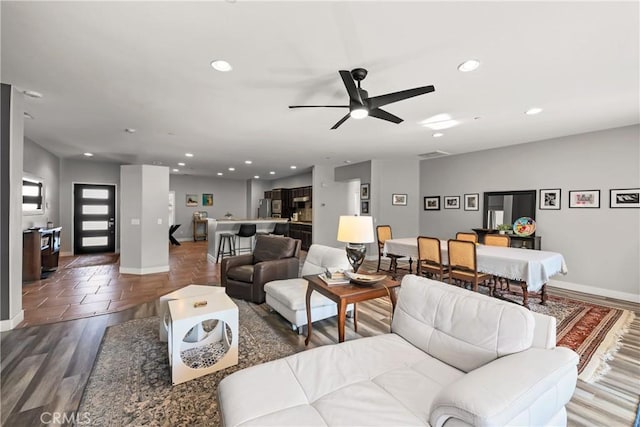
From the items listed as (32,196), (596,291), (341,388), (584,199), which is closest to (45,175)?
(32,196)

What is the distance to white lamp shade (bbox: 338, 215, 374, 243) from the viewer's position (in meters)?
2.47

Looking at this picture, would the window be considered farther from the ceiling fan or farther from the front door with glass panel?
the ceiling fan

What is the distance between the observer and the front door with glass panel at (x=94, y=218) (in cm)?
720

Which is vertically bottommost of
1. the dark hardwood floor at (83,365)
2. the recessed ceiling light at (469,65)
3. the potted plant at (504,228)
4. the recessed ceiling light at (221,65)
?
the dark hardwood floor at (83,365)

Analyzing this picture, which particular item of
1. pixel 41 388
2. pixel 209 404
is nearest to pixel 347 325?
pixel 209 404

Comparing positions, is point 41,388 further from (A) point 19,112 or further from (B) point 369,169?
(B) point 369,169

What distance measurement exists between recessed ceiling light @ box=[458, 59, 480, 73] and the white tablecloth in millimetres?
2323

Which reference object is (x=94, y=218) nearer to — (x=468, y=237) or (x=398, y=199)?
(x=398, y=199)

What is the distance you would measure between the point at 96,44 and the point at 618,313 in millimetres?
6257

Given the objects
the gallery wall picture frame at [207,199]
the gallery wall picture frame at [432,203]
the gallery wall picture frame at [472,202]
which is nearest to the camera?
the gallery wall picture frame at [472,202]

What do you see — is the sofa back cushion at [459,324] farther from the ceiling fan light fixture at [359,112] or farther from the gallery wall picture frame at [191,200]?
the gallery wall picture frame at [191,200]

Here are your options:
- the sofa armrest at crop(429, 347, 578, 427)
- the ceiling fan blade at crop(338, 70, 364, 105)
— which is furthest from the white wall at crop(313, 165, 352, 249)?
the sofa armrest at crop(429, 347, 578, 427)

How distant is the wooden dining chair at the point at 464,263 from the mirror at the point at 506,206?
219 centimetres

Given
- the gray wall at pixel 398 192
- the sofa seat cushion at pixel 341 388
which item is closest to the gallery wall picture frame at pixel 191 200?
the gray wall at pixel 398 192
